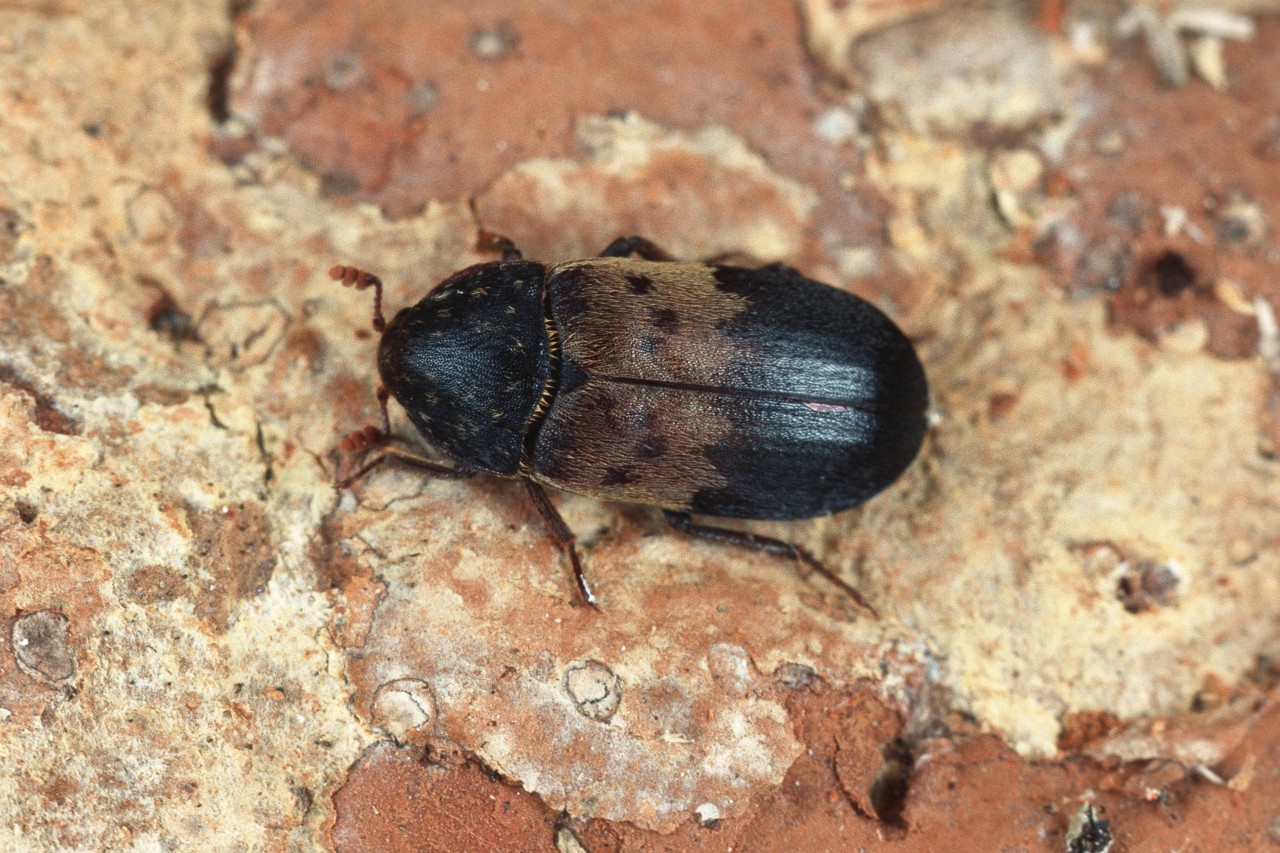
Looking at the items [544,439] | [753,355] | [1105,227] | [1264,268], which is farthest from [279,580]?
[1264,268]

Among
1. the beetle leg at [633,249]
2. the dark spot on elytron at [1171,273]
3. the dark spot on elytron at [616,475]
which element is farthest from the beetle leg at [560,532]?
the dark spot on elytron at [1171,273]

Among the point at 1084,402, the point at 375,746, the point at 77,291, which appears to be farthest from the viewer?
the point at 1084,402

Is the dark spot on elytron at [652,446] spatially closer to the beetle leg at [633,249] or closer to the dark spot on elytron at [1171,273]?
the beetle leg at [633,249]

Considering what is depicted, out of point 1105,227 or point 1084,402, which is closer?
point 1084,402

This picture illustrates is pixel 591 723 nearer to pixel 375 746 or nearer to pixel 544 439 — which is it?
pixel 375 746

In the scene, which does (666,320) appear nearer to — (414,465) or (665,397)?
(665,397)

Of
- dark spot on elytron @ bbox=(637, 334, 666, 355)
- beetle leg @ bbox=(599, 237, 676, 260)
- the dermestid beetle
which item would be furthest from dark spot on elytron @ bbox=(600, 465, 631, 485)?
beetle leg @ bbox=(599, 237, 676, 260)
